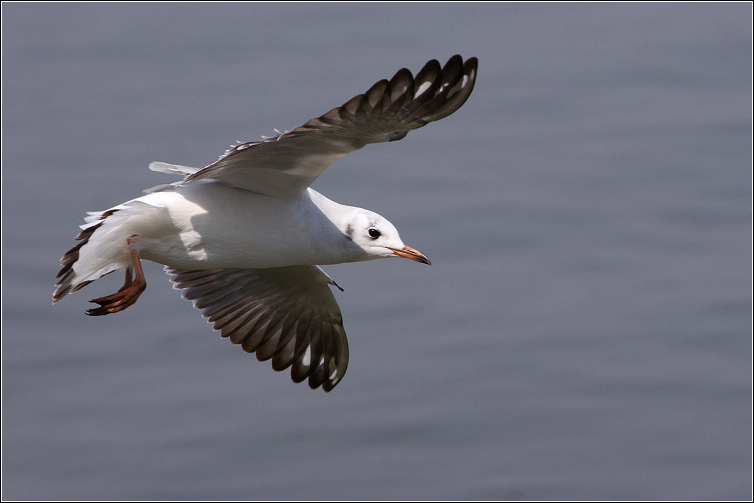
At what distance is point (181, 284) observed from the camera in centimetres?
787

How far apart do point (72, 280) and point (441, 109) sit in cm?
209

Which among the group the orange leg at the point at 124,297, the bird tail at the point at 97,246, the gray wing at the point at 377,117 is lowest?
the orange leg at the point at 124,297

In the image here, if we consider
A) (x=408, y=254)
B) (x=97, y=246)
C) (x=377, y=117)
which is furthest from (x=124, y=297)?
(x=377, y=117)

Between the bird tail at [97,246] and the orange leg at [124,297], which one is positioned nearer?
the bird tail at [97,246]

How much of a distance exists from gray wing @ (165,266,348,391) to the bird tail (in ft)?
5.00

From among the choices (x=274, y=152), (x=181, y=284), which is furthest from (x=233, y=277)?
(x=274, y=152)

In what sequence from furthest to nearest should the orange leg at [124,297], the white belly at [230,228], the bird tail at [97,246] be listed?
the white belly at [230,228] → the orange leg at [124,297] → the bird tail at [97,246]

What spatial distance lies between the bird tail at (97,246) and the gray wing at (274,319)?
1525 millimetres

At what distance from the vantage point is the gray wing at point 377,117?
17.3 ft

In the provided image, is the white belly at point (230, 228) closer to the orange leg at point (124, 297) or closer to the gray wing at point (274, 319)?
the orange leg at point (124, 297)

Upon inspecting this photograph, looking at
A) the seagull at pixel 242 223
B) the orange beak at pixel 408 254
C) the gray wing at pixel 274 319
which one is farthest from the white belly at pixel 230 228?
the gray wing at pixel 274 319

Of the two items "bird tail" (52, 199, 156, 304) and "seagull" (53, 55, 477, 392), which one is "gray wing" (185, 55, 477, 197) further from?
"bird tail" (52, 199, 156, 304)

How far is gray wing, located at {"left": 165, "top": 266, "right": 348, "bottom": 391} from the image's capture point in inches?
305

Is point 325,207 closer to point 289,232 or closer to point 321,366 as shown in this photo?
point 289,232
